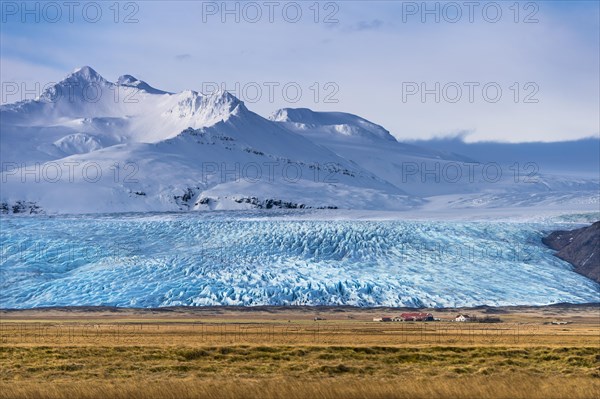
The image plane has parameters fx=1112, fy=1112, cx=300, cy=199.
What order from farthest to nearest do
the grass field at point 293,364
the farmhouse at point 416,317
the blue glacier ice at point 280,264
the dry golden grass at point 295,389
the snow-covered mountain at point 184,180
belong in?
the snow-covered mountain at point 184,180, the blue glacier ice at point 280,264, the farmhouse at point 416,317, the grass field at point 293,364, the dry golden grass at point 295,389

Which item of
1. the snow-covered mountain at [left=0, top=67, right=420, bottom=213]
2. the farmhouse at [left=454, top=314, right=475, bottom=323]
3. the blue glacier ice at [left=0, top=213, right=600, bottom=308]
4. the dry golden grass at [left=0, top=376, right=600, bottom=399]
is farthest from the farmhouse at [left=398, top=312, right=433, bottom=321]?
the snow-covered mountain at [left=0, top=67, right=420, bottom=213]

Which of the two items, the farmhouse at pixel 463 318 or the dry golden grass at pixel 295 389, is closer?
the dry golden grass at pixel 295 389

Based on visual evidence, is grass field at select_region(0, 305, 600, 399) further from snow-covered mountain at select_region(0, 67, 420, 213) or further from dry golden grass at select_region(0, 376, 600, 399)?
snow-covered mountain at select_region(0, 67, 420, 213)

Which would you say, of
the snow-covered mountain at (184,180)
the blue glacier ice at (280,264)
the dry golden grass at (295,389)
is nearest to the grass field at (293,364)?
the dry golden grass at (295,389)

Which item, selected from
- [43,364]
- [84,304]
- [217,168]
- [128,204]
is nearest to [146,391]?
[43,364]

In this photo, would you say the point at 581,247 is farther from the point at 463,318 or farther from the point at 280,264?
the point at 463,318

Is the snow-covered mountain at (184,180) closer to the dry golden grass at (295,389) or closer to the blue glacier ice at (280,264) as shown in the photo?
the blue glacier ice at (280,264)
